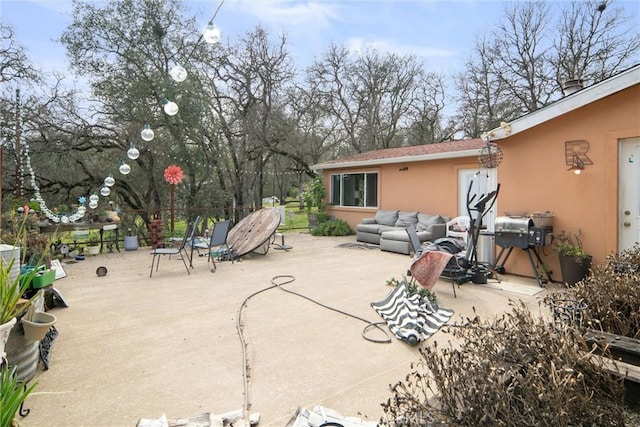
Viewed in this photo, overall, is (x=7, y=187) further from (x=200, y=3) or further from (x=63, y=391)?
(x=63, y=391)

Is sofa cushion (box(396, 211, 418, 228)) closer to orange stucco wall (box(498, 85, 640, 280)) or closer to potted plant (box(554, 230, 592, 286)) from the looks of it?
orange stucco wall (box(498, 85, 640, 280))

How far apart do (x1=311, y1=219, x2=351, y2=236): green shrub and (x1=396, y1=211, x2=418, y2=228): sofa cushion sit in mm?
2202

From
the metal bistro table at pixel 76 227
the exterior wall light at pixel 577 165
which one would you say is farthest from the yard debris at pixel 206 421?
the metal bistro table at pixel 76 227

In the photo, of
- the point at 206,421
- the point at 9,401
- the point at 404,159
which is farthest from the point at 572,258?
the point at 9,401

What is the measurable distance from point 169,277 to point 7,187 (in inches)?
259

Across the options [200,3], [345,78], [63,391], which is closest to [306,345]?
[63,391]

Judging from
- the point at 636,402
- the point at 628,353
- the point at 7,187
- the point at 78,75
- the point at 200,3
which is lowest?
the point at 636,402

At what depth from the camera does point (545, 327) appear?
4.64 ft

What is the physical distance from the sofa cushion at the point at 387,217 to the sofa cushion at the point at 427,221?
2.80 ft

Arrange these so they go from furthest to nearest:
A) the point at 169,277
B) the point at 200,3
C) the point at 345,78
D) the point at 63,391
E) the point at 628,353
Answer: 1. the point at 345,78
2. the point at 200,3
3. the point at 169,277
4. the point at 63,391
5. the point at 628,353

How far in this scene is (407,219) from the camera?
899 cm

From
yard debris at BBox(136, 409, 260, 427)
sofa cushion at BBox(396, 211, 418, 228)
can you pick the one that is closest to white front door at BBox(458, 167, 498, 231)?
sofa cushion at BBox(396, 211, 418, 228)

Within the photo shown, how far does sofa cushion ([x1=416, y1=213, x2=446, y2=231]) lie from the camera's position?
8258 mm

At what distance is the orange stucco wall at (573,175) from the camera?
4.64 m
